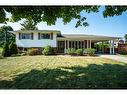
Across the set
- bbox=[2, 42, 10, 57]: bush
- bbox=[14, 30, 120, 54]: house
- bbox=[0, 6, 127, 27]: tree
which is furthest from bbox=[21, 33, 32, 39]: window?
bbox=[0, 6, 127, 27]: tree

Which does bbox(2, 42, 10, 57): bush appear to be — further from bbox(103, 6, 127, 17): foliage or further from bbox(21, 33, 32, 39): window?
bbox(103, 6, 127, 17): foliage

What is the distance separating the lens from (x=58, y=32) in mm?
34469

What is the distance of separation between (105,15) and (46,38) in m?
20.8

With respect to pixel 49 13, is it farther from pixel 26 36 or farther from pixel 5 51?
pixel 26 36

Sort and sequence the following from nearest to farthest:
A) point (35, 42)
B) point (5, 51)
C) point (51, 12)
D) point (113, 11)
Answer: point (51, 12) → point (113, 11) → point (5, 51) → point (35, 42)

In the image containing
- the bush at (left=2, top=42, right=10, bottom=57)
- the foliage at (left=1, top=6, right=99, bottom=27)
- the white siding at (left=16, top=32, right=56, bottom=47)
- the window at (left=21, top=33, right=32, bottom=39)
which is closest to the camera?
the foliage at (left=1, top=6, right=99, bottom=27)

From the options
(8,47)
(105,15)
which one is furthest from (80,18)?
(8,47)

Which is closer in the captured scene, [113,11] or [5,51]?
[113,11]

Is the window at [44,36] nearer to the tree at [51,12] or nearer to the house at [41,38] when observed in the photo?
the house at [41,38]

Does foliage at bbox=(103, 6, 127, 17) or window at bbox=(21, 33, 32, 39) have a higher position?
foliage at bbox=(103, 6, 127, 17)

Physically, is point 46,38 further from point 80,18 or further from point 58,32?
point 80,18

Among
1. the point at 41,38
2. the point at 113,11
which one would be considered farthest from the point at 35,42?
the point at 113,11

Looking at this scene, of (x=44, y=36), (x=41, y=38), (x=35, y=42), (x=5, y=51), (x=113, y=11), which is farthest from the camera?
(x=44, y=36)
